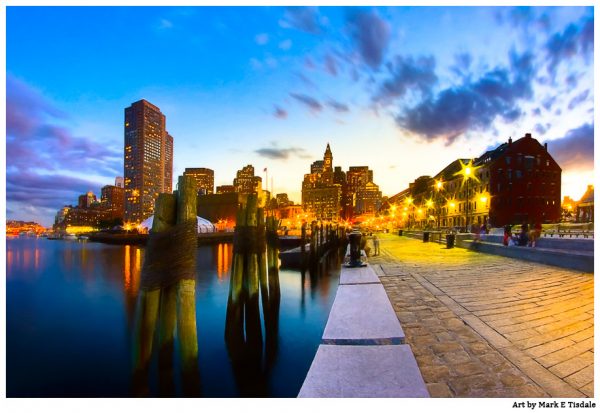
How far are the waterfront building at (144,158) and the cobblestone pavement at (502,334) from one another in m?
→ 92.7

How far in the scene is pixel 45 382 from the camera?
814 cm

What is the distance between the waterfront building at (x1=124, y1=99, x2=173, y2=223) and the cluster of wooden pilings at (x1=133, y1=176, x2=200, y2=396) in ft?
299

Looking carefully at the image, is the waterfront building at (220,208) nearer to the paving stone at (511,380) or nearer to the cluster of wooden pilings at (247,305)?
the cluster of wooden pilings at (247,305)

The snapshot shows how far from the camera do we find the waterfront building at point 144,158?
93.1m

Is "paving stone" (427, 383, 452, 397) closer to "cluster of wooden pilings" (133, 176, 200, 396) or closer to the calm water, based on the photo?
"cluster of wooden pilings" (133, 176, 200, 396)

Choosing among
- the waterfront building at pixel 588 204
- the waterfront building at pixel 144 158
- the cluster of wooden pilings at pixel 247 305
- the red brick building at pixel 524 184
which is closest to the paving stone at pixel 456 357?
the cluster of wooden pilings at pixel 247 305

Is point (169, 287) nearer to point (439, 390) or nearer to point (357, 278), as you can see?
point (439, 390)

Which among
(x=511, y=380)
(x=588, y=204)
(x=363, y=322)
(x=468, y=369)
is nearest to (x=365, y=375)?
(x=468, y=369)

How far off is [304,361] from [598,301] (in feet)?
21.8

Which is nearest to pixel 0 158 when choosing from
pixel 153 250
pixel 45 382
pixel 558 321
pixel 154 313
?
pixel 153 250

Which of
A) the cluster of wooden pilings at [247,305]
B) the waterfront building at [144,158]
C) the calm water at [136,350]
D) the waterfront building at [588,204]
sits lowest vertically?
the calm water at [136,350]

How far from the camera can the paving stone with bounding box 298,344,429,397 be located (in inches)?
125

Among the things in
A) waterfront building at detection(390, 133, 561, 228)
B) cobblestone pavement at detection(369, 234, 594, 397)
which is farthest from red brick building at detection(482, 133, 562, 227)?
cobblestone pavement at detection(369, 234, 594, 397)

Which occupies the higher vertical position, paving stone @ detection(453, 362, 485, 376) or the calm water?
paving stone @ detection(453, 362, 485, 376)
